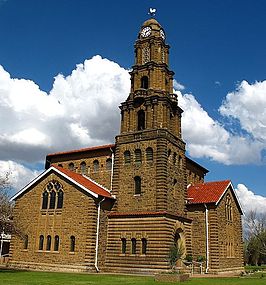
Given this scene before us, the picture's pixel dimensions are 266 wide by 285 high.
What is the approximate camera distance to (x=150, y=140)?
132 ft

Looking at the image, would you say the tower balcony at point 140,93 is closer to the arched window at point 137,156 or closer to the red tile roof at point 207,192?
the arched window at point 137,156

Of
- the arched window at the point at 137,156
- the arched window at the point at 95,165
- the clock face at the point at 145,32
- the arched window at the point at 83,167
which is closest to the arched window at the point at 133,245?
the arched window at the point at 137,156

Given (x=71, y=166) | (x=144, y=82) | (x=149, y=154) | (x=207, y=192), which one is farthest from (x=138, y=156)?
(x=71, y=166)

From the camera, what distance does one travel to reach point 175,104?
44.4 metres

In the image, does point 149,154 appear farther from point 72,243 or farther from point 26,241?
point 26,241

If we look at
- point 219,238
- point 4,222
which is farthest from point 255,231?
point 4,222

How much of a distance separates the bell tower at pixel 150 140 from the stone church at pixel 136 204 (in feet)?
0.34

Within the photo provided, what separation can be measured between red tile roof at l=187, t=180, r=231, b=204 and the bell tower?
1.79 meters

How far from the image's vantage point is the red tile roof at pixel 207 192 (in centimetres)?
4197

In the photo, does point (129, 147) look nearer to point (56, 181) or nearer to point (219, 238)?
point (56, 181)

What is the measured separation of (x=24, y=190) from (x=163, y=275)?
67.3 feet

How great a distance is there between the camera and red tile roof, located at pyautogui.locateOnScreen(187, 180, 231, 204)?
1652 inches

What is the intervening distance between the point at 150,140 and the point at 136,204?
674 centimetres

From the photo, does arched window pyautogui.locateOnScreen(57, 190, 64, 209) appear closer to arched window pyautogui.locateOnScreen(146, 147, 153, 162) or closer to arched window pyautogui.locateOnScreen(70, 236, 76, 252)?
arched window pyautogui.locateOnScreen(70, 236, 76, 252)
